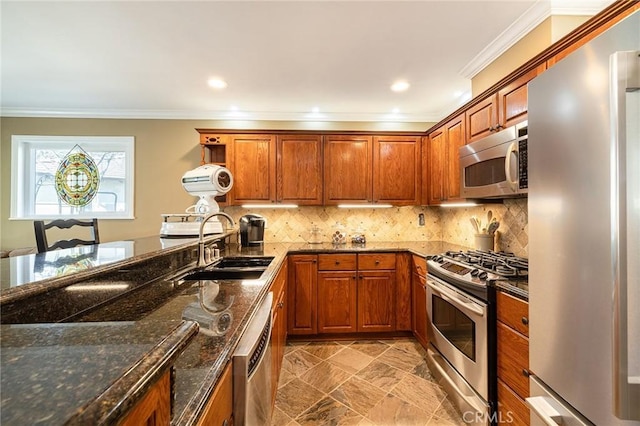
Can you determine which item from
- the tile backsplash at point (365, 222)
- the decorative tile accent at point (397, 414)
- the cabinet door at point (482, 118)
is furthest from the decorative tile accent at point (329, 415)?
the cabinet door at point (482, 118)

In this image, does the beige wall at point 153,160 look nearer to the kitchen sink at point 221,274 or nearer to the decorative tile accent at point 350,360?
the kitchen sink at point 221,274

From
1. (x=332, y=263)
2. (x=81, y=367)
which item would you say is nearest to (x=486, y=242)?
(x=332, y=263)

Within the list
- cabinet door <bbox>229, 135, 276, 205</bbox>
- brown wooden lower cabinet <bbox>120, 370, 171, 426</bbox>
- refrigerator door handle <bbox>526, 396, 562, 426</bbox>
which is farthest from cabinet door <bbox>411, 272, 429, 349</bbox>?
brown wooden lower cabinet <bbox>120, 370, 171, 426</bbox>

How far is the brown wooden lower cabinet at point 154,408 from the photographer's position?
0.34m

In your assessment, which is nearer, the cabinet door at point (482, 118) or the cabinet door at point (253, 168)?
the cabinet door at point (482, 118)

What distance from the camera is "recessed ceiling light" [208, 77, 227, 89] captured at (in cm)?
265

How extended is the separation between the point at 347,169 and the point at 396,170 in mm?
598

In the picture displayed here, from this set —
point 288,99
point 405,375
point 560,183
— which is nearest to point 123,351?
point 560,183

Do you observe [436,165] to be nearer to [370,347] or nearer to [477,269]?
[477,269]

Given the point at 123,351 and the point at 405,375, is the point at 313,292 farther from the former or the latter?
the point at 123,351

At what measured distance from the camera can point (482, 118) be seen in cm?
217

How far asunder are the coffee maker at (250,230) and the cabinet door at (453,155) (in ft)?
6.70

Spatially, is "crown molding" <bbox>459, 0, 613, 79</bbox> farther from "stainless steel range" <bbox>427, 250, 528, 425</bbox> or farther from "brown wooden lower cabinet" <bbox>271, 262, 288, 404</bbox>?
"brown wooden lower cabinet" <bbox>271, 262, 288, 404</bbox>

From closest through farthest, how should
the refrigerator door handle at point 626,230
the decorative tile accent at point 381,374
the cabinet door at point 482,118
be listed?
1. the refrigerator door handle at point 626,230
2. the cabinet door at point 482,118
3. the decorative tile accent at point 381,374
